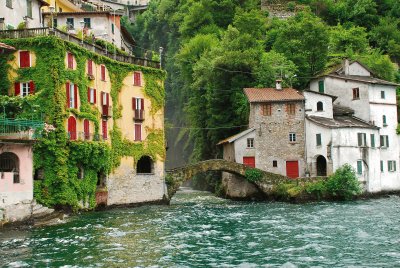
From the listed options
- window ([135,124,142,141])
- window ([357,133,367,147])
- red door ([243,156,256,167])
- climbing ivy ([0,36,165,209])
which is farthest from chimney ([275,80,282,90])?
climbing ivy ([0,36,165,209])

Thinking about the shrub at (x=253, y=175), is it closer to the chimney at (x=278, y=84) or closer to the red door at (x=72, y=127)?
the chimney at (x=278, y=84)

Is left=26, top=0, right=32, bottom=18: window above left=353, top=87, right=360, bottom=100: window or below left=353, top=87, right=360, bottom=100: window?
above

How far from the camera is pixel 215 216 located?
4375 cm

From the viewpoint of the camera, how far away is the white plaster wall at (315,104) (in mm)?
63312

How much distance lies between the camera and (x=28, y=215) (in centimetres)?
3912

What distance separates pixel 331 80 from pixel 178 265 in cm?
4635

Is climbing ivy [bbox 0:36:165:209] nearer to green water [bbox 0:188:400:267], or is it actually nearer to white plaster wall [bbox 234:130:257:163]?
green water [bbox 0:188:400:267]

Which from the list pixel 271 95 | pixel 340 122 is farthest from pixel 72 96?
pixel 340 122

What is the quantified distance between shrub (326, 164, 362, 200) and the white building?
30297 millimetres

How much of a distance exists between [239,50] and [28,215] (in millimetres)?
39108

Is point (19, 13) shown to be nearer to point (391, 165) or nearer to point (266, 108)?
point (266, 108)

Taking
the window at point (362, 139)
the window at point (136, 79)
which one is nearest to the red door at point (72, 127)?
the window at point (136, 79)

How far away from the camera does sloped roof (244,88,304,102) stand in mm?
62000

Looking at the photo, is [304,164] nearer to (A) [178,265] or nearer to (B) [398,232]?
(B) [398,232]
